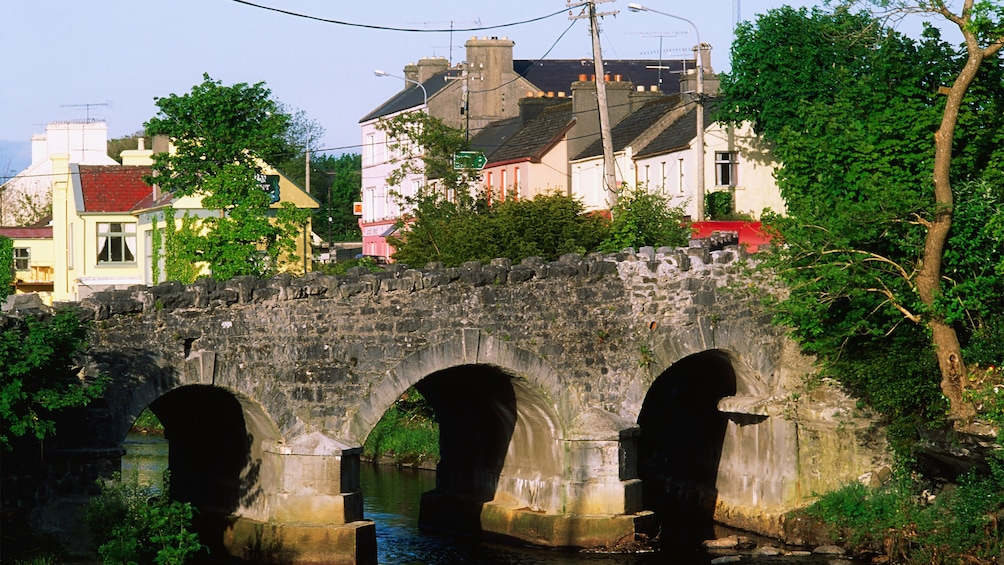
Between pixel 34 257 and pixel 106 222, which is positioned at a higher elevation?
pixel 106 222

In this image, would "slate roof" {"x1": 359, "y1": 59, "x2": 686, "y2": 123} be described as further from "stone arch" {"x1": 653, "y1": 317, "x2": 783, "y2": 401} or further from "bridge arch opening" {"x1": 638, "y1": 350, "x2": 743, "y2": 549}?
"stone arch" {"x1": 653, "y1": 317, "x2": 783, "y2": 401}

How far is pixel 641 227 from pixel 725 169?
14346mm

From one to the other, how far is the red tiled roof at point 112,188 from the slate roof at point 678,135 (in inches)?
612

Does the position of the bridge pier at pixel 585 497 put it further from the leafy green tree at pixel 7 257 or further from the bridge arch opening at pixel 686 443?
the leafy green tree at pixel 7 257

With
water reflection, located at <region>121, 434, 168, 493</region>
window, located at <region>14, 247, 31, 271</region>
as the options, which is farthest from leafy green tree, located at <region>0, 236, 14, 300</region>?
water reflection, located at <region>121, 434, 168, 493</region>

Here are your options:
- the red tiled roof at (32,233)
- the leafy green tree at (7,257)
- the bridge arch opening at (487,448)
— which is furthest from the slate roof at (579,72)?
the bridge arch opening at (487,448)

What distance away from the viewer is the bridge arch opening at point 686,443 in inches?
1029

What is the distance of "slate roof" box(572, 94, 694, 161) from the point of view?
46.8 meters

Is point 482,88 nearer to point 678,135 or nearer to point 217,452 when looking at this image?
point 678,135

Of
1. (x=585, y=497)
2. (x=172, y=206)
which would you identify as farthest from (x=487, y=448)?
(x=172, y=206)

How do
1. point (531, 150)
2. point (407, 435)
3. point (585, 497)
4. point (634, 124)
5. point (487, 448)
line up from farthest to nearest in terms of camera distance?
point (531, 150)
point (634, 124)
point (407, 435)
point (487, 448)
point (585, 497)

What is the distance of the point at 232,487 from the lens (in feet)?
75.4

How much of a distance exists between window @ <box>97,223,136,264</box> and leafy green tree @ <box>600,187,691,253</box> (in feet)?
66.4

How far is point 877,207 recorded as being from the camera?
21.8 meters
